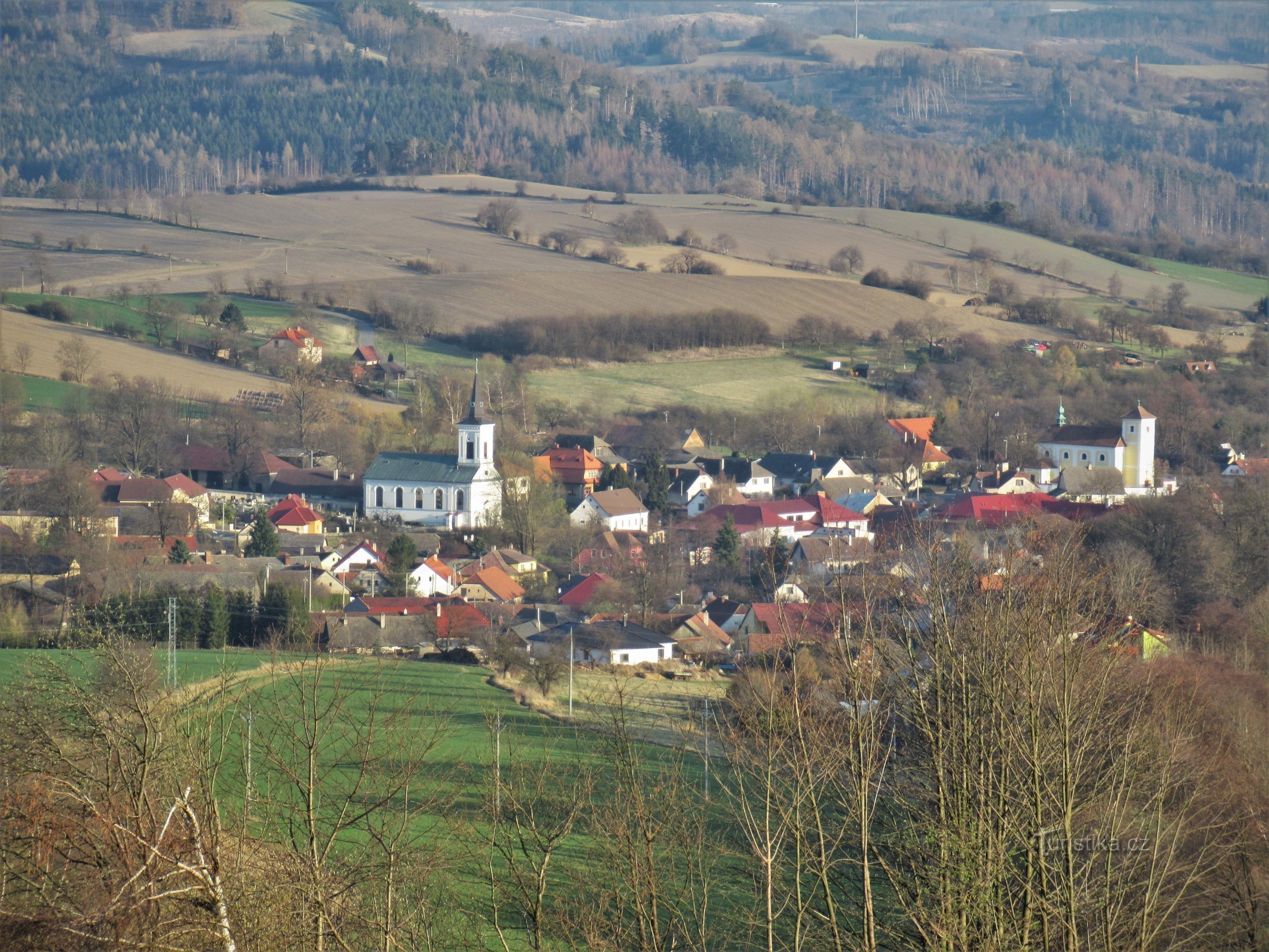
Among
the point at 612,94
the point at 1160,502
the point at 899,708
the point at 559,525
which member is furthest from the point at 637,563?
the point at 612,94

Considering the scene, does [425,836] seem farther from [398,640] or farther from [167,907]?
[398,640]

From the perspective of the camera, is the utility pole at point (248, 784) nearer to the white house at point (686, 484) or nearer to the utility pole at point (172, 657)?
the utility pole at point (172, 657)

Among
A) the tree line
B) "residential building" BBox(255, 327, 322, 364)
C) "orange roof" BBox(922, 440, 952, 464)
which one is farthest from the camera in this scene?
the tree line

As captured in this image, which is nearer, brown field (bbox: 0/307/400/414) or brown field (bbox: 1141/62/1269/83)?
brown field (bbox: 0/307/400/414)

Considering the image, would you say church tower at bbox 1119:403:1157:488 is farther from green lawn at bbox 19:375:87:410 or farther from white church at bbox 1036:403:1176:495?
green lawn at bbox 19:375:87:410

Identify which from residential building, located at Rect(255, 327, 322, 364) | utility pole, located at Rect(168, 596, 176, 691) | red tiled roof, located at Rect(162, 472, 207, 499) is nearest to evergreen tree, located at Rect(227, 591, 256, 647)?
utility pole, located at Rect(168, 596, 176, 691)

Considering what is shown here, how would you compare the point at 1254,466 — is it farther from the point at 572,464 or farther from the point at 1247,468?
the point at 572,464

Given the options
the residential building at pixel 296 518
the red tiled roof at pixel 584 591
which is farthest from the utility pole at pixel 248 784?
the residential building at pixel 296 518
